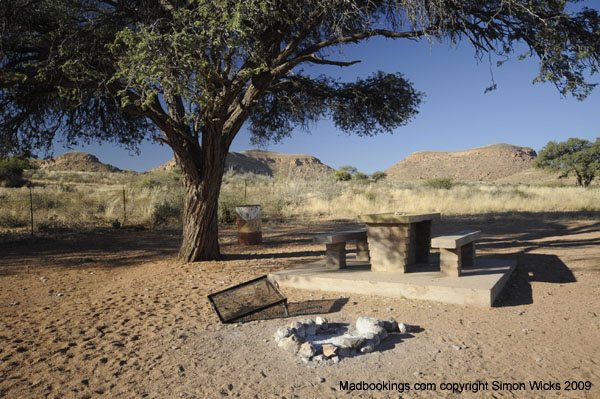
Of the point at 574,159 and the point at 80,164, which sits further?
the point at 80,164

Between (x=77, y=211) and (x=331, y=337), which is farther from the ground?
(x=77, y=211)

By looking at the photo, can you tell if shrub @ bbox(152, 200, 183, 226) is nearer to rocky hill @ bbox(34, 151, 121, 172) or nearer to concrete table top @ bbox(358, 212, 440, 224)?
concrete table top @ bbox(358, 212, 440, 224)

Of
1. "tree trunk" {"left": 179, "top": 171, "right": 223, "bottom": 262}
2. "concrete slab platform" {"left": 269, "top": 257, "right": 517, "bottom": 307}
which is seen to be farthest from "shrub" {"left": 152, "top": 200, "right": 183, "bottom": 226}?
"concrete slab platform" {"left": 269, "top": 257, "right": 517, "bottom": 307}

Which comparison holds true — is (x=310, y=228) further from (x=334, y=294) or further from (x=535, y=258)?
(x=334, y=294)

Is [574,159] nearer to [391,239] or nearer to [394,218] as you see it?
[391,239]

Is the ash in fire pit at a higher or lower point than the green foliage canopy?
lower

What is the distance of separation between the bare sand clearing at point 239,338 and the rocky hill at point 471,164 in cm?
8198

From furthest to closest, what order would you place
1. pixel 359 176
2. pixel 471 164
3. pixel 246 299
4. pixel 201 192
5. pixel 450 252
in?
pixel 471 164 < pixel 359 176 < pixel 201 192 < pixel 246 299 < pixel 450 252

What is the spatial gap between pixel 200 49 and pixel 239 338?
393cm

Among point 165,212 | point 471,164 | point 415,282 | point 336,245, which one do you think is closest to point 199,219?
point 336,245

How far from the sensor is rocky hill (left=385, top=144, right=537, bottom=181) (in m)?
88.0

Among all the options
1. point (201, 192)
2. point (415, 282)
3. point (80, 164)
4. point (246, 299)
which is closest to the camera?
point (415, 282)

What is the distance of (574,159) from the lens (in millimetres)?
37062

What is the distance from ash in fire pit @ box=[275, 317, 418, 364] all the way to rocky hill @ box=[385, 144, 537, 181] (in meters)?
83.8
